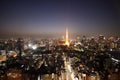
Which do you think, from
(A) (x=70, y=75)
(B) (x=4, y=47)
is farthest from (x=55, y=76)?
(B) (x=4, y=47)

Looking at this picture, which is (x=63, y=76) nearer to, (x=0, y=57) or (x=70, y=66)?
(x=70, y=66)

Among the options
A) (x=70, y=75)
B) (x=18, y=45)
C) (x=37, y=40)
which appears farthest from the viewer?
(x=37, y=40)

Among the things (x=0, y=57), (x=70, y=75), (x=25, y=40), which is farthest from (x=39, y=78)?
(x=25, y=40)

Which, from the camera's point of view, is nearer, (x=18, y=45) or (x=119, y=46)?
(x=119, y=46)

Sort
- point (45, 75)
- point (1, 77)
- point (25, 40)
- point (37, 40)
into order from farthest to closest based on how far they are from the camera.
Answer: point (37, 40), point (25, 40), point (45, 75), point (1, 77)

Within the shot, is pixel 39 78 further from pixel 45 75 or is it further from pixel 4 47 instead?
pixel 4 47

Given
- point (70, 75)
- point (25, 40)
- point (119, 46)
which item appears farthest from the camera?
point (25, 40)

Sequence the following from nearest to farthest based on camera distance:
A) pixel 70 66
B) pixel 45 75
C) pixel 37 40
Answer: pixel 45 75, pixel 70 66, pixel 37 40

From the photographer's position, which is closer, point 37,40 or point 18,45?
point 18,45
